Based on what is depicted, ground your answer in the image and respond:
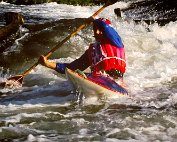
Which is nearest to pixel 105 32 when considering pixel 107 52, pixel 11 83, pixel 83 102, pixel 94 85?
pixel 107 52

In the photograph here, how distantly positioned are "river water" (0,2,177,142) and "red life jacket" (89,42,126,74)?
1.91 feet

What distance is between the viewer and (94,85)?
6430mm

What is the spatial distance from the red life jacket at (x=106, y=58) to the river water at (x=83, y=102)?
58cm

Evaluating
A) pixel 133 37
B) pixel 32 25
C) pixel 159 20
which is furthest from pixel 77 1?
pixel 133 37

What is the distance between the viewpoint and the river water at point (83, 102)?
17.4ft

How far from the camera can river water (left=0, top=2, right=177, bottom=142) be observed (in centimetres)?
529

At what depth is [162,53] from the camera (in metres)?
11.0

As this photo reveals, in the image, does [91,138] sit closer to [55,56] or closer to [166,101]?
[166,101]

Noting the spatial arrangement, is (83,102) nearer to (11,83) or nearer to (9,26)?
(11,83)

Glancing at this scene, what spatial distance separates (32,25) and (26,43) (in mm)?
3225

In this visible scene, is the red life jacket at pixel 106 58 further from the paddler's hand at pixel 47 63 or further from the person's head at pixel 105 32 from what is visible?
the paddler's hand at pixel 47 63

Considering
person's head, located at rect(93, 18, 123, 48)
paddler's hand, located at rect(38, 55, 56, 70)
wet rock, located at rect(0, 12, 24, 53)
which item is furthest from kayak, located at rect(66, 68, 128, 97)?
wet rock, located at rect(0, 12, 24, 53)

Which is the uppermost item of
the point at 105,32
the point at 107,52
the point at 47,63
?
the point at 105,32

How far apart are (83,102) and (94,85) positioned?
15.7 inches
